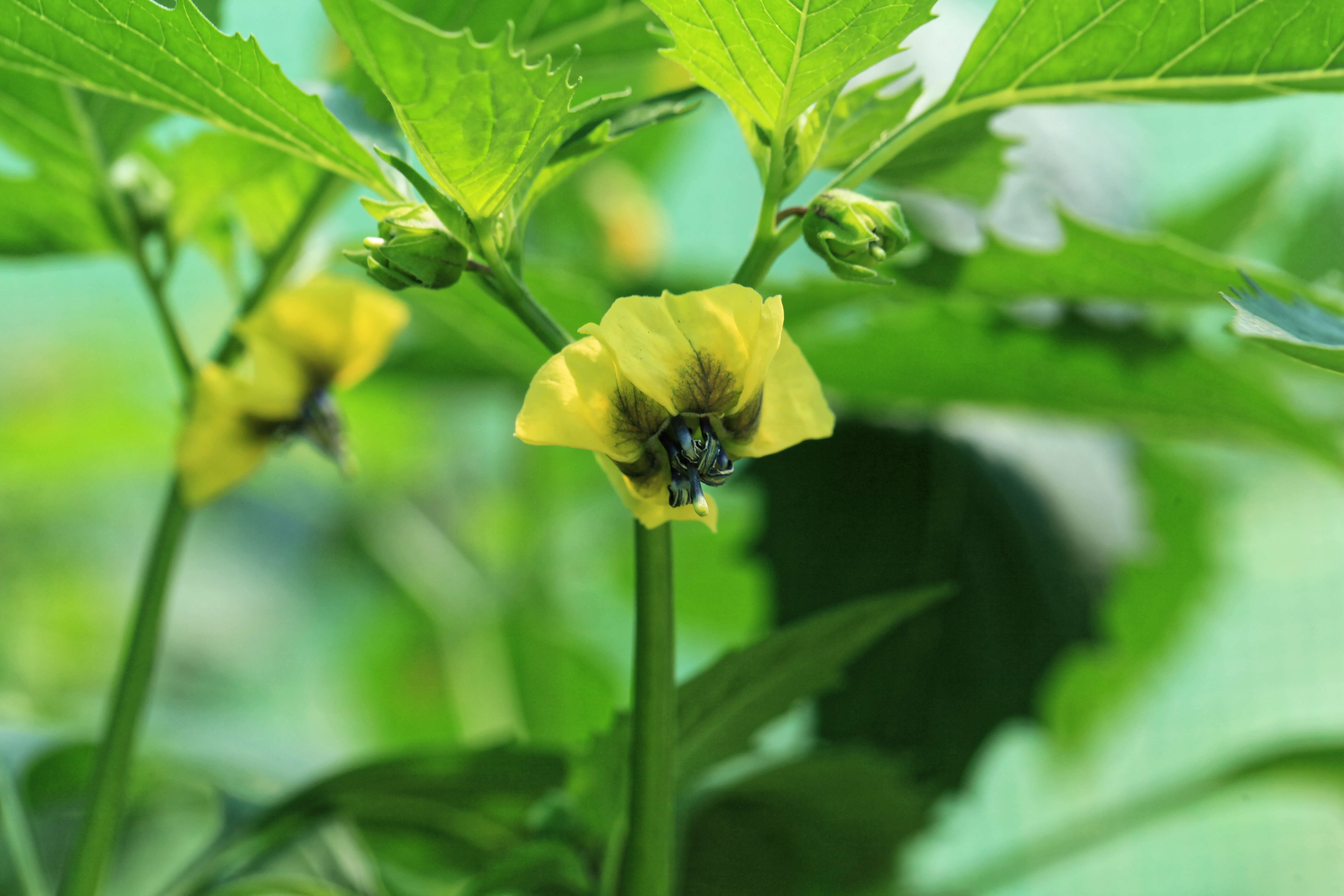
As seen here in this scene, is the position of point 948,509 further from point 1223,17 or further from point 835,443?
point 1223,17

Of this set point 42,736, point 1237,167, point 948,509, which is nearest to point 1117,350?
point 948,509

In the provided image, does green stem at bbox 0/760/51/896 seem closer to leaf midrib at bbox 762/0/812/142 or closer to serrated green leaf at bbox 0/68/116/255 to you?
serrated green leaf at bbox 0/68/116/255

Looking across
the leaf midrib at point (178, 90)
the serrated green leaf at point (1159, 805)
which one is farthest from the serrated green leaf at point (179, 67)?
the serrated green leaf at point (1159, 805)

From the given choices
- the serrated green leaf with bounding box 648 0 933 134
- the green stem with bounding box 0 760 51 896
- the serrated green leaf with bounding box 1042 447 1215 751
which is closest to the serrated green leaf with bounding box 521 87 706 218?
the serrated green leaf with bounding box 648 0 933 134

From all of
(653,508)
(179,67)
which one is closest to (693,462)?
(653,508)

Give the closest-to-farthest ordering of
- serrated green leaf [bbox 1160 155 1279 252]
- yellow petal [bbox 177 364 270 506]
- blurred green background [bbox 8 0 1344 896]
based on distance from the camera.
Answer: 1. yellow petal [bbox 177 364 270 506]
2. blurred green background [bbox 8 0 1344 896]
3. serrated green leaf [bbox 1160 155 1279 252]

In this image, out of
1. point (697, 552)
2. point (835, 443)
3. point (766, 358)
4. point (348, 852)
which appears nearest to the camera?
point (766, 358)

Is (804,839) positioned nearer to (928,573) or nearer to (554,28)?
(928,573)
